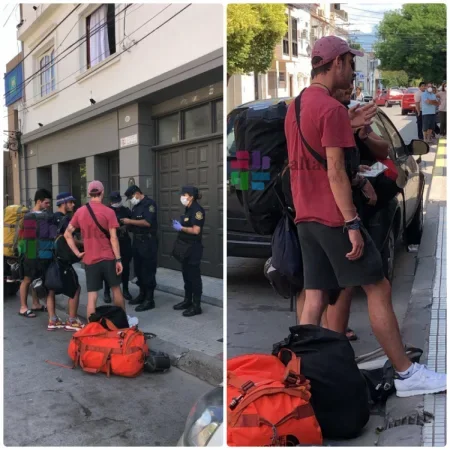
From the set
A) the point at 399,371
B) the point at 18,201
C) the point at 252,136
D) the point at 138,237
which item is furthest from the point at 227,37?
the point at 138,237

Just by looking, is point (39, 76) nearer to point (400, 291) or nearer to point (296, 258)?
point (296, 258)

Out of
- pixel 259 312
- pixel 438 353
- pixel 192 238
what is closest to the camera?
pixel 438 353

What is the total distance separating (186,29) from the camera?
12.6 ft

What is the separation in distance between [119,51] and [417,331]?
10.9ft

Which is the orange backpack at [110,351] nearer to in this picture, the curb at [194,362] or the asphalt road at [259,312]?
the curb at [194,362]

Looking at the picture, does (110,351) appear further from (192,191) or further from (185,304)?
(192,191)

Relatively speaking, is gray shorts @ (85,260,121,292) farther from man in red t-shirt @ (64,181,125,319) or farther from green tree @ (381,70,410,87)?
green tree @ (381,70,410,87)

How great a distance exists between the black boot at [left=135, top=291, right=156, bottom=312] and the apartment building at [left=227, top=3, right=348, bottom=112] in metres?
3.08

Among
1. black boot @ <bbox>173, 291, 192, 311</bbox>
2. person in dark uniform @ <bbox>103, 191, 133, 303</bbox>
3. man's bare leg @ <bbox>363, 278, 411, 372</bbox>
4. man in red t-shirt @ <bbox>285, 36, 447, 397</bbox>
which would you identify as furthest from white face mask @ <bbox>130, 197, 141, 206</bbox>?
man's bare leg @ <bbox>363, 278, 411, 372</bbox>

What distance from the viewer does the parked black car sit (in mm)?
2736

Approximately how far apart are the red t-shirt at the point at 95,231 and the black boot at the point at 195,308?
83cm

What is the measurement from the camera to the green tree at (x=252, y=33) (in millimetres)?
1960

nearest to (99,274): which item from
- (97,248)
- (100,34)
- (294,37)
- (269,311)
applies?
(97,248)

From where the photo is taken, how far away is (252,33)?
196 centimetres
